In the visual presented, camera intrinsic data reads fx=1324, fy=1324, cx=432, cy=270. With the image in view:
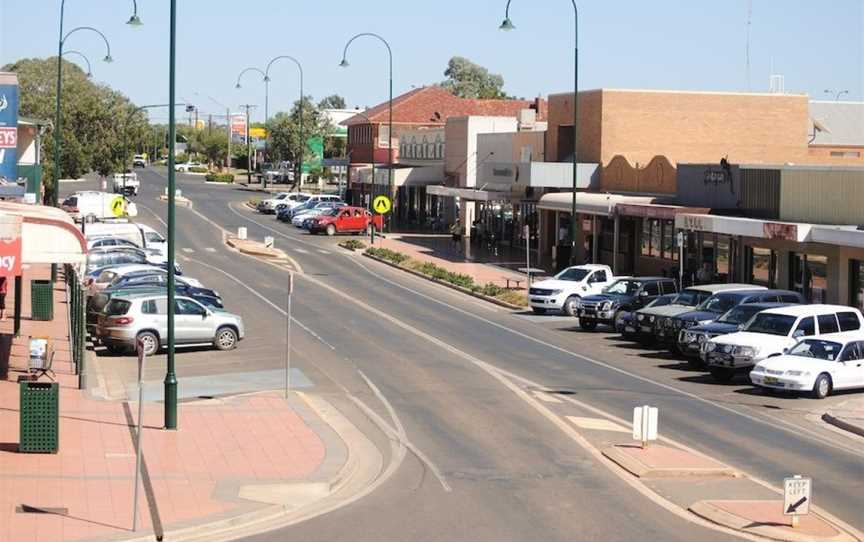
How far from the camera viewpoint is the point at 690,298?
3728cm

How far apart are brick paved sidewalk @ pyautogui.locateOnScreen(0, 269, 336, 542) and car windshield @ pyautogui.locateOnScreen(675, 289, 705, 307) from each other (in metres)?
14.7

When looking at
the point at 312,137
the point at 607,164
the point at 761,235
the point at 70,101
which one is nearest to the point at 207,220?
the point at 70,101

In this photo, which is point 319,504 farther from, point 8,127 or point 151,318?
point 8,127

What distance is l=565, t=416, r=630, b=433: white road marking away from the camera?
23.9 metres

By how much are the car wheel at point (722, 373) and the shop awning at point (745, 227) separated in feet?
35.2

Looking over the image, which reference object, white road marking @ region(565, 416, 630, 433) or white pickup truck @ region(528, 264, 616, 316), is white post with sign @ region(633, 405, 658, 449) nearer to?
white road marking @ region(565, 416, 630, 433)

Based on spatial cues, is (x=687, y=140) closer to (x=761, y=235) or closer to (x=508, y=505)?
(x=761, y=235)

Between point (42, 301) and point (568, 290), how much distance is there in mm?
16769

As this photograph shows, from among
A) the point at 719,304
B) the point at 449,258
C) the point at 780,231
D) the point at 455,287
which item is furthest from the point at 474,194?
the point at 719,304

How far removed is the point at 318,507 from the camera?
17.9 m

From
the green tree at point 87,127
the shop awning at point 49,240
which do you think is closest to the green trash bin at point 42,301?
the shop awning at point 49,240

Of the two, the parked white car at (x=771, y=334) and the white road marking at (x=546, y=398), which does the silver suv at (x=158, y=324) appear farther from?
the parked white car at (x=771, y=334)

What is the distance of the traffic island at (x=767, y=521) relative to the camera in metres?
16.3

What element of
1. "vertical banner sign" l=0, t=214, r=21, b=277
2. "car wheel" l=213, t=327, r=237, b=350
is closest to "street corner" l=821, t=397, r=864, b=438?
"car wheel" l=213, t=327, r=237, b=350
